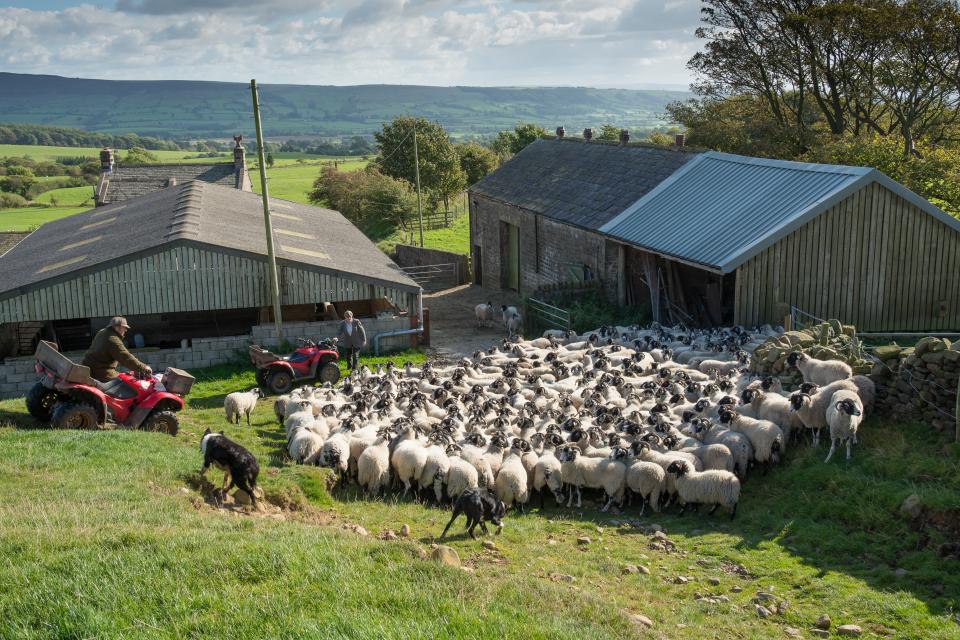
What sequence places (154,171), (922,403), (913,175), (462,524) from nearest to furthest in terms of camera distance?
1. (462,524)
2. (922,403)
3. (913,175)
4. (154,171)

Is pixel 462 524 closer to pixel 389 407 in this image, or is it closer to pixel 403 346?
pixel 389 407

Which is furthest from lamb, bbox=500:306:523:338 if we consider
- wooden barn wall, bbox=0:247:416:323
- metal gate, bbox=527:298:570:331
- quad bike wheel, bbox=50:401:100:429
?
quad bike wheel, bbox=50:401:100:429

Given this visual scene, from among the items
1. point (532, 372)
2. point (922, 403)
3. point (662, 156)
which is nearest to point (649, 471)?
point (922, 403)

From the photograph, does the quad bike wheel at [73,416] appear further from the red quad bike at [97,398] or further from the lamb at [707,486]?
the lamb at [707,486]

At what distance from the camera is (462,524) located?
13.1m

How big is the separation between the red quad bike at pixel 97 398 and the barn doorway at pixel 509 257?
21160 mm

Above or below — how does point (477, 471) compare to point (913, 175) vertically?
below

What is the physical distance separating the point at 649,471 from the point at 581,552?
7.20 feet

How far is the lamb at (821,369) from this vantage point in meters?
16.3

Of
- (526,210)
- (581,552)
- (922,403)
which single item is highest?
(526,210)

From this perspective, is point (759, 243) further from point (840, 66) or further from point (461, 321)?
point (840, 66)

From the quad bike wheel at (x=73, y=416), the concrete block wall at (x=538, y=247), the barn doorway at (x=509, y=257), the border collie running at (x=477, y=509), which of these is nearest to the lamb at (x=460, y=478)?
the border collie running at (x=477, y=509)

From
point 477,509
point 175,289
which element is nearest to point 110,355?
point 477,509

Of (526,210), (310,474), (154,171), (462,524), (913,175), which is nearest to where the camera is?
(462,524)
